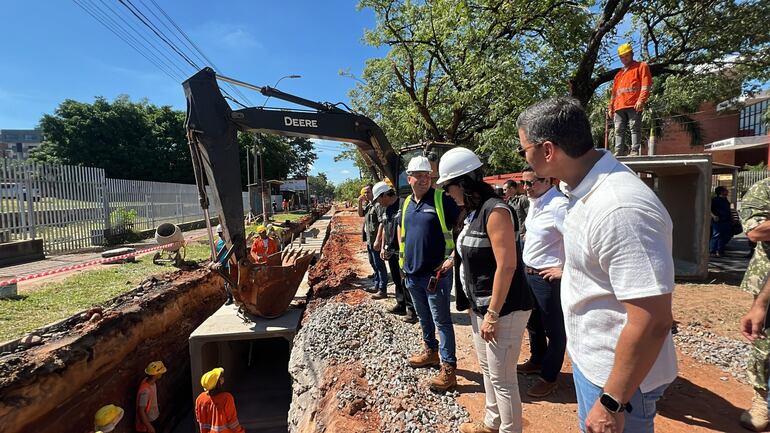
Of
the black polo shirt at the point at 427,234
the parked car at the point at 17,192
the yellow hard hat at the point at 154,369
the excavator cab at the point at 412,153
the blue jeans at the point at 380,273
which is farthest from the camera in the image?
the parked car at the point at 17,192

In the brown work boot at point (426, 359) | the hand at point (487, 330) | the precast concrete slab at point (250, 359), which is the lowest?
the precast concrete slab at point (250, 359)

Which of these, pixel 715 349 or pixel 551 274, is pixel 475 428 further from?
pixel 715 349

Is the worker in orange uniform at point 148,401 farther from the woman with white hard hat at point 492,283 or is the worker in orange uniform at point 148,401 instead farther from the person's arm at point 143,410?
the woman with white hard hat at point 492,283

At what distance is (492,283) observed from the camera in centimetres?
233

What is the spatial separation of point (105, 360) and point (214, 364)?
1.86m

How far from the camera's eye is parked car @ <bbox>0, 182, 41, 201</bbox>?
911 cm

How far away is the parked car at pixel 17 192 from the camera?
9.11 metres

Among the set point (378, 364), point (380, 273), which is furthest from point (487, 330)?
point (380, 273)

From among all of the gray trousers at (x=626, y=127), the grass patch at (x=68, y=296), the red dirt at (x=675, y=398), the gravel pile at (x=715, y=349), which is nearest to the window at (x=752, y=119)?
the gray trousers at (x=626, y=127)

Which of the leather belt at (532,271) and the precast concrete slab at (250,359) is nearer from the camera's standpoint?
the leather belt at (532,271)

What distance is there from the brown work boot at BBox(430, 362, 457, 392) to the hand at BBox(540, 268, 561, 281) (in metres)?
1.08

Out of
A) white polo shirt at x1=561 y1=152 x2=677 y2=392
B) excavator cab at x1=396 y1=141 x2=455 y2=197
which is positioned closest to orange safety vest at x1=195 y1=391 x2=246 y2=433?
excavator cab at x1=396 y1=141 x2=455 y2=197

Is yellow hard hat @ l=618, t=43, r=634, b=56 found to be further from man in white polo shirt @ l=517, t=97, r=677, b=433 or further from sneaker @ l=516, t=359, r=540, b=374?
man in white polo shirt @ l=517, t=97, r=677, b=433

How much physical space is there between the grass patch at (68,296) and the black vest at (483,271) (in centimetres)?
534
